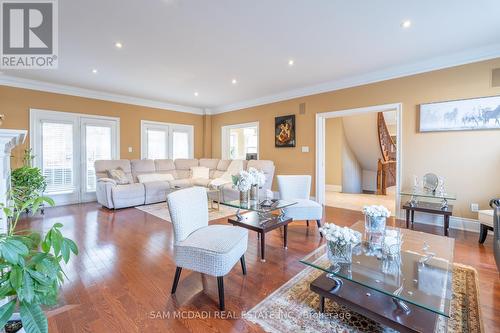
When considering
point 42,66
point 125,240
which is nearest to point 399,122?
point 125,240

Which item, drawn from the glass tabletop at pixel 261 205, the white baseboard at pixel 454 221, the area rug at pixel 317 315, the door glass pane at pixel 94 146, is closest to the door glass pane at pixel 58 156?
the door glass pane at pixel 94 146

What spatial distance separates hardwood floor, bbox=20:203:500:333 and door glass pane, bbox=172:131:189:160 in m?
3.96

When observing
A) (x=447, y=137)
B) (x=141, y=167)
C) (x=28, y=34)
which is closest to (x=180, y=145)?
(x=141, y=167)

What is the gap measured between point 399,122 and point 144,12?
4203mm

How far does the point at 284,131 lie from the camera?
5.91 meters

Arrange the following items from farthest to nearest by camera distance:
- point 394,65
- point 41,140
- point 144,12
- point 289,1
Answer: point 41,140, point 394,65, point 144,12, point 289,1

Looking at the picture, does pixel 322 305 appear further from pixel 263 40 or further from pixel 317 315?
pixel 263 40

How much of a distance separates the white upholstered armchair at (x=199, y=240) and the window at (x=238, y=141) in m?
4.87

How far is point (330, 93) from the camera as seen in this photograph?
16.7 ft

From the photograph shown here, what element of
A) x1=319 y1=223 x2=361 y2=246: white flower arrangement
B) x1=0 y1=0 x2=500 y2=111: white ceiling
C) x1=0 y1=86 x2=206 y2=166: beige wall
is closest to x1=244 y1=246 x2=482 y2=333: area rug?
x1=319 y1=223 x2=361 y2=246: white flower arrangement

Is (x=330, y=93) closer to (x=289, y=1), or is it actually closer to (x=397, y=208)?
(x=397, y=208)

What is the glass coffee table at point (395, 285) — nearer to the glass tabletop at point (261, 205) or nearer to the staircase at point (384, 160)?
the glass tabletop at point (261, 205)

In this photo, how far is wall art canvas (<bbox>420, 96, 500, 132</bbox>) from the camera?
3.40 m

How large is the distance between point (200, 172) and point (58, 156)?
10.5 feet
